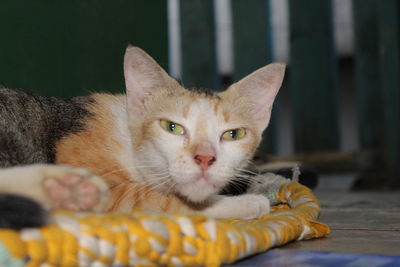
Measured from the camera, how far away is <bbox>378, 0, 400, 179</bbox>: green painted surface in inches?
165

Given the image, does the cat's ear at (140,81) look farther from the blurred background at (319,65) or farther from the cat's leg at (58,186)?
the blurred background at (319,65)

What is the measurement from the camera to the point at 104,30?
8.94 ft

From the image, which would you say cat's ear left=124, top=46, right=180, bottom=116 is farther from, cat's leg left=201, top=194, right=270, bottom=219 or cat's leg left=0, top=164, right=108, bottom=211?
cat's leg left=0, top=164, right=108, bottom=211

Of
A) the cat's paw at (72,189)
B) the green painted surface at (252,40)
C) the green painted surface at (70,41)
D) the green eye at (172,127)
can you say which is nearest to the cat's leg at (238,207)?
the green eye at (172,127)

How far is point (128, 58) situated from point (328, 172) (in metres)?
3.03

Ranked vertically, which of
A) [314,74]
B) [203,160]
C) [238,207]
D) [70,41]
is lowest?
[238,207]

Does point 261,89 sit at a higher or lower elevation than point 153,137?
higher

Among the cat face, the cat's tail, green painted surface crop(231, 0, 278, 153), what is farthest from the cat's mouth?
green painted surface crop(231, 0, 278, 153)

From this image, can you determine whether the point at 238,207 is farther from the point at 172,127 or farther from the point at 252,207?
the point at 172,127

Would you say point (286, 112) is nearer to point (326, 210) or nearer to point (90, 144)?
point (326, 210)

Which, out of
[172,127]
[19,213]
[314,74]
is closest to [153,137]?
[172,127]

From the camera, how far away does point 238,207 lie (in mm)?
1546

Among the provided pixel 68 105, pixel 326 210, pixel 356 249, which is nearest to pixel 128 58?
pixel 68 105

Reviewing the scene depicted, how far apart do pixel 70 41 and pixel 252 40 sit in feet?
7.52
